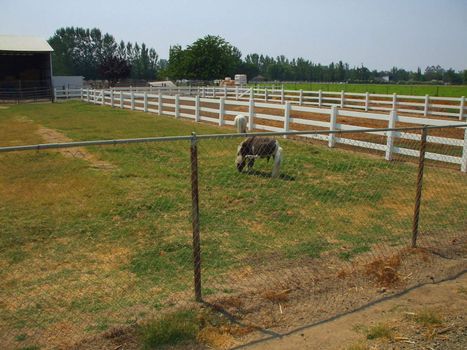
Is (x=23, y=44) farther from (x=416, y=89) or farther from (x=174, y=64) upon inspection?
(x=416, y=89)

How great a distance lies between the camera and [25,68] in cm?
4716

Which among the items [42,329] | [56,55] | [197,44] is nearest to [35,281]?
[42,329]

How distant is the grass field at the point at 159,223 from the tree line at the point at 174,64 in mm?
40778

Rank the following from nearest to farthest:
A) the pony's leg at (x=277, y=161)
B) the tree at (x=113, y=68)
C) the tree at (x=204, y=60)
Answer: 1. the pony's leg at (x=277, y=161)
2. the tree at (x=204, y=60)
3. the tree at (x=113, y=68)

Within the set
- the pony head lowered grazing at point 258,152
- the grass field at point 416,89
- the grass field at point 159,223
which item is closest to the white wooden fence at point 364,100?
the grass field at point 416,89

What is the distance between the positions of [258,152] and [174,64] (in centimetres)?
4557

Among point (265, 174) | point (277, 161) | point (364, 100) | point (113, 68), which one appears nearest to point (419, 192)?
point (277, 161)

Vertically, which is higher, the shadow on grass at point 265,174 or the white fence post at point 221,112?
the white fence post at point 221,112

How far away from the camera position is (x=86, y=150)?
39.6 ft

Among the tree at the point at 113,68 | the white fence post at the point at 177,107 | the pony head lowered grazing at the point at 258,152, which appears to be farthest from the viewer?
the tree at the point at 113,68

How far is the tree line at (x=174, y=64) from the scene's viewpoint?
50.4 meters

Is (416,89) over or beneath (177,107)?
over

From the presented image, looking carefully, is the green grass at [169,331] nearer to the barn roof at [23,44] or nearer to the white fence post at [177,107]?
the white fence post at [177,107]

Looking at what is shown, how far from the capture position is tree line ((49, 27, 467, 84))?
5044 cm
